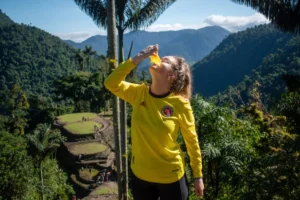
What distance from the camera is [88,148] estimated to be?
2075 cm

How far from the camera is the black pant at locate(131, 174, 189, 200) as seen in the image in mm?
1882

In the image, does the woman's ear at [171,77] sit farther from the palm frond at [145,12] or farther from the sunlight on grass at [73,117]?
the sunlight on grass at [73,117]

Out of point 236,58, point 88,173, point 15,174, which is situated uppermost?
point 236,58

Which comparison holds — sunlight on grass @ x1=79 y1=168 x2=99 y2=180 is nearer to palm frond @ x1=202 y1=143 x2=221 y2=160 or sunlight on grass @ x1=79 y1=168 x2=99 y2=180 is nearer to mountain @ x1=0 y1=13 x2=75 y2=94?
palm frond @ x1=202 y1=143 x2=221 y2=160

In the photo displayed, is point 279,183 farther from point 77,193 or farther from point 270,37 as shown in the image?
point 270,37

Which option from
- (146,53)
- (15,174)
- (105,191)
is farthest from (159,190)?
(105,191)

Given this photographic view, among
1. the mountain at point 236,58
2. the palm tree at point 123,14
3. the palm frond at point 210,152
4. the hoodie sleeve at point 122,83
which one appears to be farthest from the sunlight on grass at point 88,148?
the mountain at point 236,58

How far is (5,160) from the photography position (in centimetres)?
1219

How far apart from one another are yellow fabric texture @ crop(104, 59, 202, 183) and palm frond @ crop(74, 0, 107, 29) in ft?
16.7

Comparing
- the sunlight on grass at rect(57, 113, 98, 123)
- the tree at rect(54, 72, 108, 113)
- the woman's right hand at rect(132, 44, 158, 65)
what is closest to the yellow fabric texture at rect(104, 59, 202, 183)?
the woman's right hand at rect(132, 44, 158, 65)

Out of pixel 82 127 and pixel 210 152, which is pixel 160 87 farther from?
pixel 82 127

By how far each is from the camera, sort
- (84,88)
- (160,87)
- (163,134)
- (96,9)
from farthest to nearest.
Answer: (84,88) → (96,9) → (160,87) → (163,134)

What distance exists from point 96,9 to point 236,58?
120m

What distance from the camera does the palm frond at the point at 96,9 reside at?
637 cm
